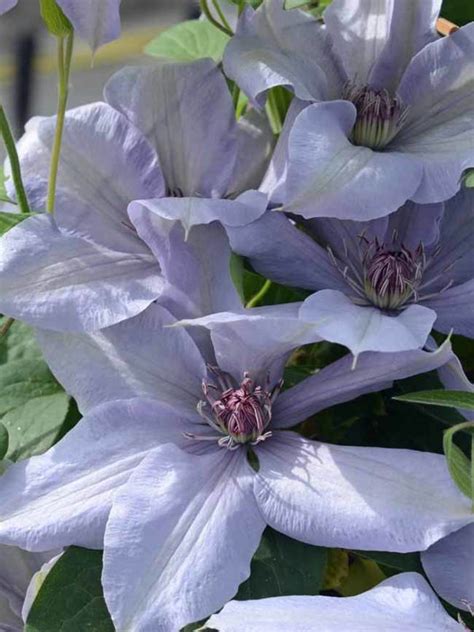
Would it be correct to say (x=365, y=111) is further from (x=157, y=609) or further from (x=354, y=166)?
(x=157, y=609)

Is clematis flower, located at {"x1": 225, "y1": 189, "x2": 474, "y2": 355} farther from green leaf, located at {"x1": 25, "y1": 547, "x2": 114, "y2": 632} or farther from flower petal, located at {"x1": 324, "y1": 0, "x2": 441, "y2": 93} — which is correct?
green leaf, located at {"x1": 25, "y1": 547, "x2": 114, "y2": 632}

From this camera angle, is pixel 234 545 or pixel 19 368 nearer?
pixel 234 545

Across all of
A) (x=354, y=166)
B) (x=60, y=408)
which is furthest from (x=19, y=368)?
(x=354, y=166)

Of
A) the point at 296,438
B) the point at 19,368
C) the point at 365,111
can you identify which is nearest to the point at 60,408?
the point at 19,368

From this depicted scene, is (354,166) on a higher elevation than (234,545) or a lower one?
higher

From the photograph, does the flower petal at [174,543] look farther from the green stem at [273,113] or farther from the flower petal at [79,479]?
the green stem at [273,113]

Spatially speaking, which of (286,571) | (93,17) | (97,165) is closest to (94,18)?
(93,17)

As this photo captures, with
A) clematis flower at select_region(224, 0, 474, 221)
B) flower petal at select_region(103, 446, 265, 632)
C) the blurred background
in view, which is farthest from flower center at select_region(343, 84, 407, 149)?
the blurred background
